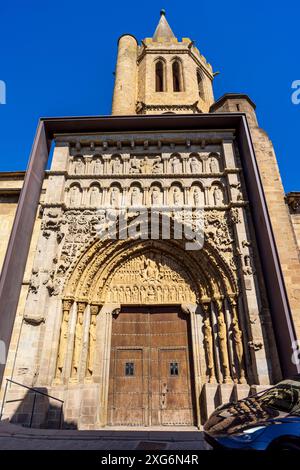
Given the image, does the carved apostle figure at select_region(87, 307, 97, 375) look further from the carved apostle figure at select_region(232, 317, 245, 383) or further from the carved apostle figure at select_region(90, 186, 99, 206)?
the carved apostle figure at select_region(232, 317, 245, 383)

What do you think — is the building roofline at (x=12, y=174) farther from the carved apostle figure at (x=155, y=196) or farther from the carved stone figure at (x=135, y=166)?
the carved apostle figure at (x=155, y=196)

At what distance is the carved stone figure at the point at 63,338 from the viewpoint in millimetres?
7883

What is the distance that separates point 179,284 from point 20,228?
5702 mm

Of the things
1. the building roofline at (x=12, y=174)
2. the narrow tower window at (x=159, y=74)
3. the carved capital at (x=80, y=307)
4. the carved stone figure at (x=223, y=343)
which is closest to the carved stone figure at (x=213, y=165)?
the carved stone figure at (x=223, y=343)

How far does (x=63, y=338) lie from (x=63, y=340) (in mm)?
56

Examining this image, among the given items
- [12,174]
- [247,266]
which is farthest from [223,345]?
[12,174]

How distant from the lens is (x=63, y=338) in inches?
325

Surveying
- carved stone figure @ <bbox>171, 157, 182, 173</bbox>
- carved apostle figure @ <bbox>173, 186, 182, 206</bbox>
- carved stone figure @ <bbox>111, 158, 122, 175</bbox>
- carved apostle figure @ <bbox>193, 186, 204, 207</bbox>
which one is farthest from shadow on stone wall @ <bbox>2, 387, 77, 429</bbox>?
carved stone figure @ <bbox>171, 157, 182, 173</bbox>

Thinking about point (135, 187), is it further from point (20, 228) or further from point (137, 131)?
point (20, 228)

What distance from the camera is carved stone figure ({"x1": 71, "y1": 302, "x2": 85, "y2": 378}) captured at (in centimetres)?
816

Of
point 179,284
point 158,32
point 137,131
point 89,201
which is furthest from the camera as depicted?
point 158,32

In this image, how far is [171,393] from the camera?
333 inches

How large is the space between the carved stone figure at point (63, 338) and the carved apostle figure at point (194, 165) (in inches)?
269

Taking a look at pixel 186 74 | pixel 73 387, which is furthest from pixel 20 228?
pixel 186 74
